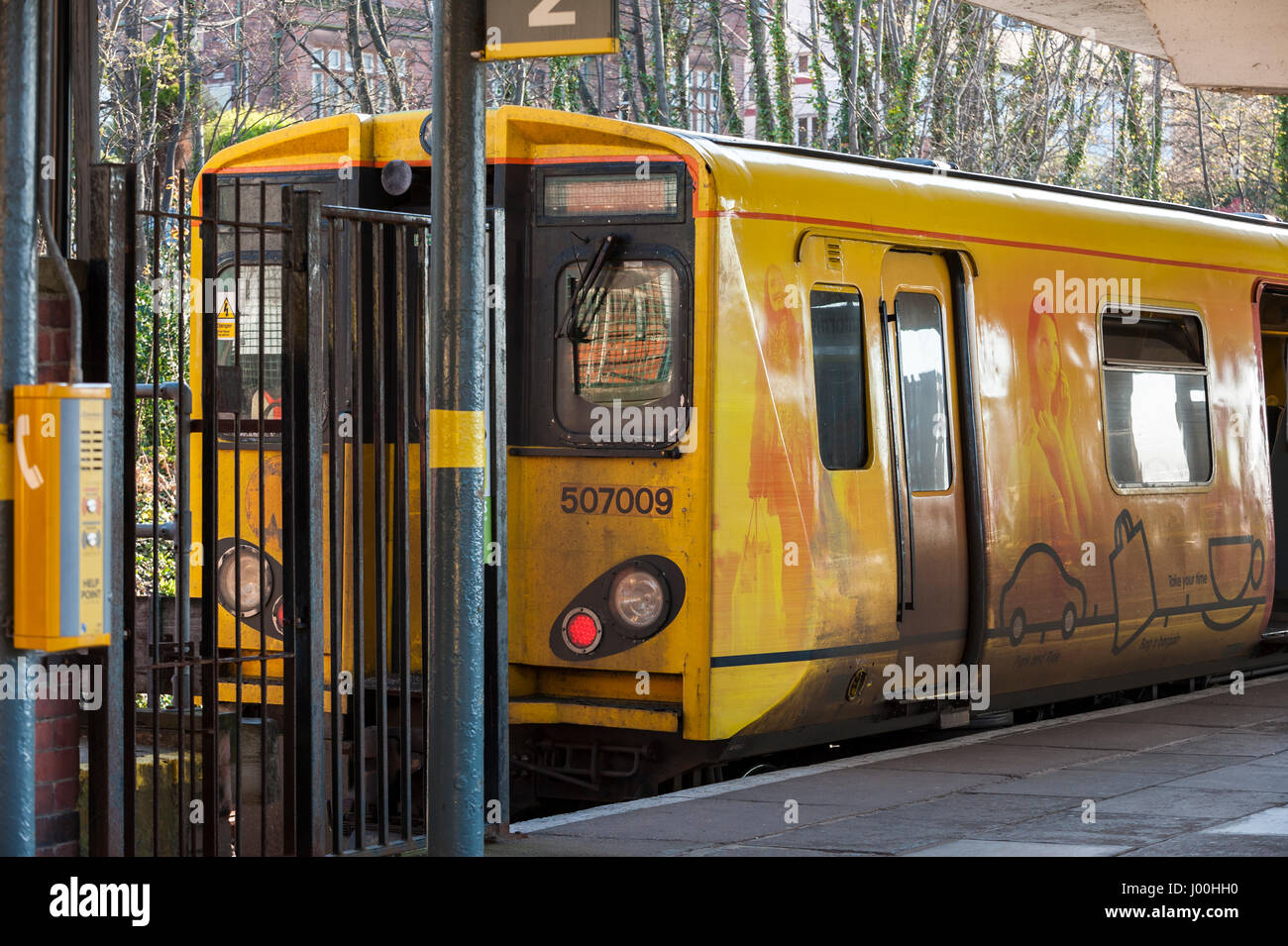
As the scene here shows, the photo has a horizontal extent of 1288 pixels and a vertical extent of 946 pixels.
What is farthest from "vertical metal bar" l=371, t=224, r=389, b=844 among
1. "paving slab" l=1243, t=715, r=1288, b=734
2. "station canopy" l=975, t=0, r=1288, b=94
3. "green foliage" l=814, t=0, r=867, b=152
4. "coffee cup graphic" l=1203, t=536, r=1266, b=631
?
"green foliage" l=814, t=0, r=867, b=152

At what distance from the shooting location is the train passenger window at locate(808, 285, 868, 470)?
793 centimetres

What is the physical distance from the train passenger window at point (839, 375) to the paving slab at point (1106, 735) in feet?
6.43

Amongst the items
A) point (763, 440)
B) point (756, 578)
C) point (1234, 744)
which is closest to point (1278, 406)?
point (1234, 744)

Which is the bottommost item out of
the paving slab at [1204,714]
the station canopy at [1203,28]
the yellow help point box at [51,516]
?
the paving slab at [1204,714]

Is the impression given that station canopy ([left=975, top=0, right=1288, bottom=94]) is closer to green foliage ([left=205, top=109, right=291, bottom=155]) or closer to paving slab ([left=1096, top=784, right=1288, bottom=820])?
paving slab ([left=1096, top=784, right=1288, bottom=820])

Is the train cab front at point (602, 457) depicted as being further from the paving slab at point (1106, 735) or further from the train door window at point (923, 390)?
the paving slab at point (1106, 735)

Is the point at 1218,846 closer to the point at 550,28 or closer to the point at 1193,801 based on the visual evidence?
the point at 1193,801

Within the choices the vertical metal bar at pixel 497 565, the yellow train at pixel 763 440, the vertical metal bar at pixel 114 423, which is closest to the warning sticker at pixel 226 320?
the yellow train at pixel 763 440

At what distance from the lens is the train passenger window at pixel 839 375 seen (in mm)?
7934

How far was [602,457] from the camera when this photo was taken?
7.68 meters

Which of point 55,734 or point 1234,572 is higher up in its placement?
point 1234,572

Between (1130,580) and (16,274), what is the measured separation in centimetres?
683

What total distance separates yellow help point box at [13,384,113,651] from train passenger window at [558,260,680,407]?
3359mm
